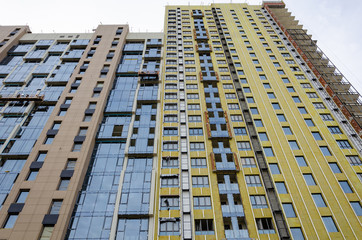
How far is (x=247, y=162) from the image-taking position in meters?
40.0

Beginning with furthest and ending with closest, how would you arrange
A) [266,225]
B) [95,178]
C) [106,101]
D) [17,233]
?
1. [106,101]
2. [95,178]
3. [266,225]
4. [17,233]

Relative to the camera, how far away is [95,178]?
37.6 m

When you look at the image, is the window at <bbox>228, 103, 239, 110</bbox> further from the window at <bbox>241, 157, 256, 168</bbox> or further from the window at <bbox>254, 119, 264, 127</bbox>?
the window at <bbox>241, 157, 256, 168</bbox>

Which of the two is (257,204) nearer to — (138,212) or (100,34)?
(138,212)

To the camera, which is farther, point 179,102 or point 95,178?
point 179,102

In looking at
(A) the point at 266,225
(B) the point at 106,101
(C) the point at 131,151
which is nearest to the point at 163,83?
(B) the point at 106,101

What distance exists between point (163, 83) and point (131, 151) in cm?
1976

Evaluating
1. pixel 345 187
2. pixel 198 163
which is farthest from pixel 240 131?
pixel 345 187

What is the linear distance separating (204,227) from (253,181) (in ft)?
33.9

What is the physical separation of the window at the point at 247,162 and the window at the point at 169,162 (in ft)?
35.0

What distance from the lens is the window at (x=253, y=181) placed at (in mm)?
36975

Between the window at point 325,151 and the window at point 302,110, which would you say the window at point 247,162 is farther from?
the window at point 302,110

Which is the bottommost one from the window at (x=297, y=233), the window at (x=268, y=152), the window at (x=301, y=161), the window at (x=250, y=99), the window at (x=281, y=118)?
the window at (x=297, y=233)

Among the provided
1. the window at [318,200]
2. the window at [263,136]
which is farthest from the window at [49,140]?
the window at [318,200]
